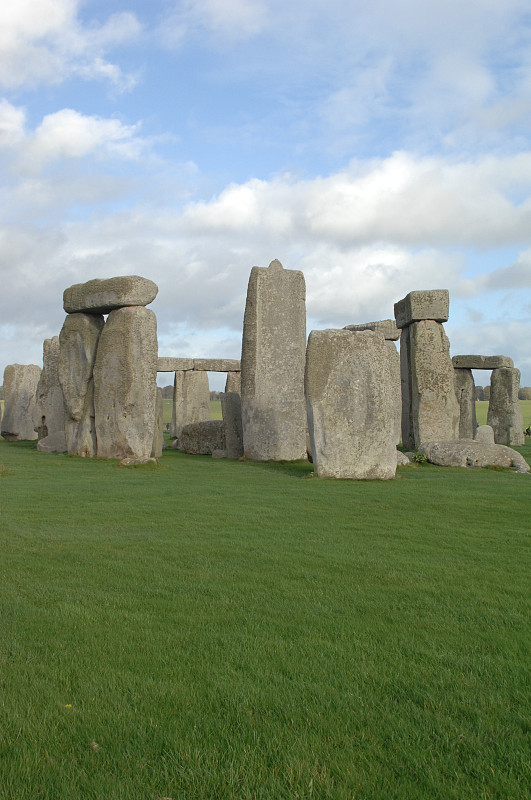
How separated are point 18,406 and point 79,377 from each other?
8.13m

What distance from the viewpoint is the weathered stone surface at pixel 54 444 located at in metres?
14.9

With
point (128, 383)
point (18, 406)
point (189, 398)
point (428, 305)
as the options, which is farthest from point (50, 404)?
point (428, 305)

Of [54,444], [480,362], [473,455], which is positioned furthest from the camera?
[480,362]

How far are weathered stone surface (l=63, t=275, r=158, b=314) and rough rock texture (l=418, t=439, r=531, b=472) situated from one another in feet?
19.5

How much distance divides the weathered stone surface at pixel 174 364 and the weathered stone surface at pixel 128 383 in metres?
11.1

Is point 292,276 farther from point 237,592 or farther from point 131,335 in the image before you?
point 237,592

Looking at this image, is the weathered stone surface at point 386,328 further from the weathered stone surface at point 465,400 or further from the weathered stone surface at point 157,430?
the weathered stone surface at point 157,430

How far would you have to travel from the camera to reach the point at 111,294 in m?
12.7

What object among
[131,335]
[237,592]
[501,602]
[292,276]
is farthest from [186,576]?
[292,276]

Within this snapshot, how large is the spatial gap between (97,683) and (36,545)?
2.58 metres

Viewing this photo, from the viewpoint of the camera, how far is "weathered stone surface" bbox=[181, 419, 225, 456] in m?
15.7

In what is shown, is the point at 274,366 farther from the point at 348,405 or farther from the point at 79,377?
the point at 348,405

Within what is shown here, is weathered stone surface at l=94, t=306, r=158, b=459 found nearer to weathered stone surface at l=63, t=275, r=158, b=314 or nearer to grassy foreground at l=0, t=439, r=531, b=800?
weathered stone surface at l=63, t=275, r=158, b=314

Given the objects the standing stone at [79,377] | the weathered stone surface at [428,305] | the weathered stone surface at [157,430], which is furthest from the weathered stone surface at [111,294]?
the weathered stone surface at [428,305]
